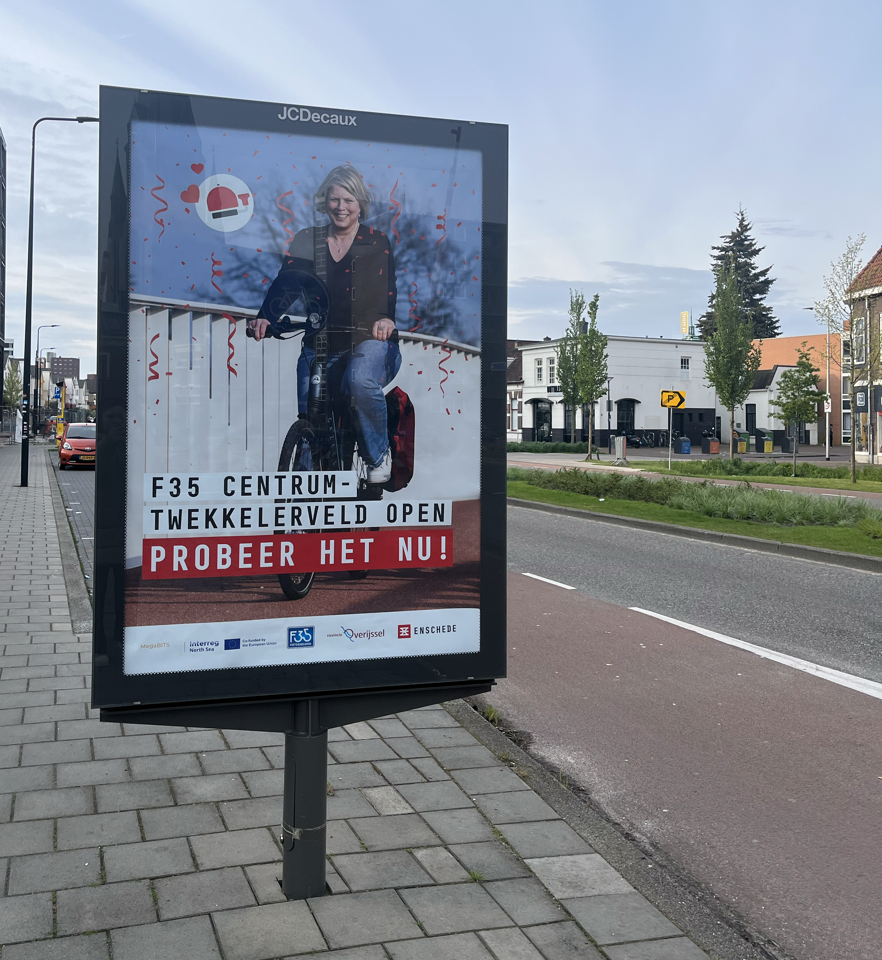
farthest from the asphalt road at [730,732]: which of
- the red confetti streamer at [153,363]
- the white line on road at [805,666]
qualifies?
the red confetti streamer at [153,363]

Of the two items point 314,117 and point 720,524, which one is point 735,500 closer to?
point 720,524

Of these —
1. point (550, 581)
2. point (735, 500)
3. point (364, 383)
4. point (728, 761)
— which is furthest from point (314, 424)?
point (735, 500)

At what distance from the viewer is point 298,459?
10.2 ft

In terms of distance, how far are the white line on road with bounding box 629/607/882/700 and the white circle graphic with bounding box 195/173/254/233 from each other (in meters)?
5.17

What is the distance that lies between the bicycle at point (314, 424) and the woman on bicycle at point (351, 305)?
0.01 metres

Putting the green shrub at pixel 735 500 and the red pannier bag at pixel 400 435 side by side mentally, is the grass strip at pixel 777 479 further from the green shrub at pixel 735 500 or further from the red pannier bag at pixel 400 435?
the red pannier bag at pixel 400 435

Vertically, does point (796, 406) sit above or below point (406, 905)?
above

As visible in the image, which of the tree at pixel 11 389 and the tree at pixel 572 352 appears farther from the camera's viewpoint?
the tree at pixel 11 389

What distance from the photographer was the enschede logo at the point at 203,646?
3.02 meters

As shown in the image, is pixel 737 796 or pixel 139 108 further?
pixel 737 796

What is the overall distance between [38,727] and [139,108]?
3.55 meters

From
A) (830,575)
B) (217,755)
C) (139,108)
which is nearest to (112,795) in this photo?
(217,755)

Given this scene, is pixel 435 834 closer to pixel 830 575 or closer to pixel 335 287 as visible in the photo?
pixel 335 287

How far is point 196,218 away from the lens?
2.96 m
